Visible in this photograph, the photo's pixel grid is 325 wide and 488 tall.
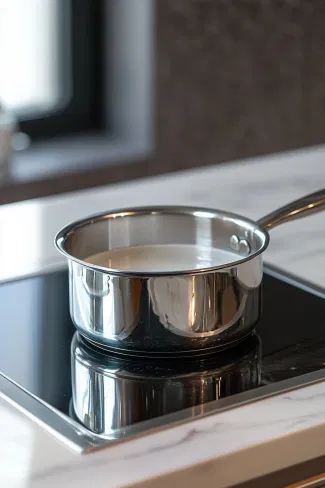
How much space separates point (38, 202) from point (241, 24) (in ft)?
5.64

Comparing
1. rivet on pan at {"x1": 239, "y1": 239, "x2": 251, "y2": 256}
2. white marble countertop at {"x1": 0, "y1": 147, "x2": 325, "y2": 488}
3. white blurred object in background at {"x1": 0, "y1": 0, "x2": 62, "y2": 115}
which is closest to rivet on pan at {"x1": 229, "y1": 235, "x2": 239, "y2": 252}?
rivet on pan at {"x1": 239, "y1": 239, "x2": 251, "y2": 256}

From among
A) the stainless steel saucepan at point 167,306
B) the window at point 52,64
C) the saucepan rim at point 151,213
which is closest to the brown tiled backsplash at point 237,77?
the window at point 52,64

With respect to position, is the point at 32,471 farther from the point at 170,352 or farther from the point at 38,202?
the point at 38,202

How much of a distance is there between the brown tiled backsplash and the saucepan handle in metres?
1.82

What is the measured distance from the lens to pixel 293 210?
1033mm

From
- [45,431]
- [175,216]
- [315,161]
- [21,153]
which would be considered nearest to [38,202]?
[175,216]

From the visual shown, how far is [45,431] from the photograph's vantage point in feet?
2.51

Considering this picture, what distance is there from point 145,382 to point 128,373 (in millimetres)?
22

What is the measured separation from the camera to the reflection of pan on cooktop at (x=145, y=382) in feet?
2.62

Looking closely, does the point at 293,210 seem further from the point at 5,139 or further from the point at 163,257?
the point at 5,139

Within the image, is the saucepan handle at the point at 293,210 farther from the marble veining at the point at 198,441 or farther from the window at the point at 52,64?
the window at the point at 52,64

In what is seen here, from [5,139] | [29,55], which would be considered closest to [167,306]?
[5,139]

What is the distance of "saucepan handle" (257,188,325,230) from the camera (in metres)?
1.02

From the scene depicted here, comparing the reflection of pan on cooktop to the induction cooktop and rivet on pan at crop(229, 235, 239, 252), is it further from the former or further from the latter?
rivet on pan at crop(229, 235, 239, 252)
